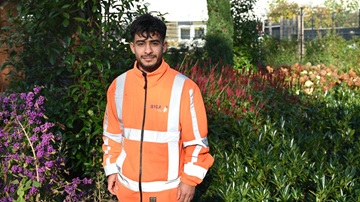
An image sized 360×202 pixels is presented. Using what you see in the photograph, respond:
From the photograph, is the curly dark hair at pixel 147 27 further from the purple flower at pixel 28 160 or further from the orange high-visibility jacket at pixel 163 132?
the purple flower at pixel 28 160

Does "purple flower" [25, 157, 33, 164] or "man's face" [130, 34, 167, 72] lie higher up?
"man's face" [130, 34, 167, 72]

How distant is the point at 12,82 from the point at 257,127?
2.49 metres

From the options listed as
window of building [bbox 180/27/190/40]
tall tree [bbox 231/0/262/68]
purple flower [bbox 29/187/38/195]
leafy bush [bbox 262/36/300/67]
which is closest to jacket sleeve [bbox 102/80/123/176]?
purple flower [bbox 29/187/38/195]

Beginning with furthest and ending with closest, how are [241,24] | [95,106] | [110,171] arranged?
[241,24] < [95,106] < [110,171]

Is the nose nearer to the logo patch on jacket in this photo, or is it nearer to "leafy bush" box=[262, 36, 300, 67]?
the logo patch on jacket

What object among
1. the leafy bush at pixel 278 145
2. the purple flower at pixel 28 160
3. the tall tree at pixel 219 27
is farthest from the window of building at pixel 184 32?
the purple flower at pixel 28 160

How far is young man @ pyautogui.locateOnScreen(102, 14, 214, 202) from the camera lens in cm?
285

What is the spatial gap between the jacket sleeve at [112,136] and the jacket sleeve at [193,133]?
0.41 metres

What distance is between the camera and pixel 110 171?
3.09 meters

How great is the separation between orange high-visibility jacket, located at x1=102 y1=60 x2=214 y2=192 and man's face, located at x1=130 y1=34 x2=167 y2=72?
44 millimetres

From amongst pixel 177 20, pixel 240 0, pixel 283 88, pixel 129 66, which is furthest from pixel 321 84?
pixel 177 20

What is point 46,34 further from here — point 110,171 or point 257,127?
point 110,171

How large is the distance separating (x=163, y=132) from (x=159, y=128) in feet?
0.09

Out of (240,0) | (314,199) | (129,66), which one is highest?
(240,0)
